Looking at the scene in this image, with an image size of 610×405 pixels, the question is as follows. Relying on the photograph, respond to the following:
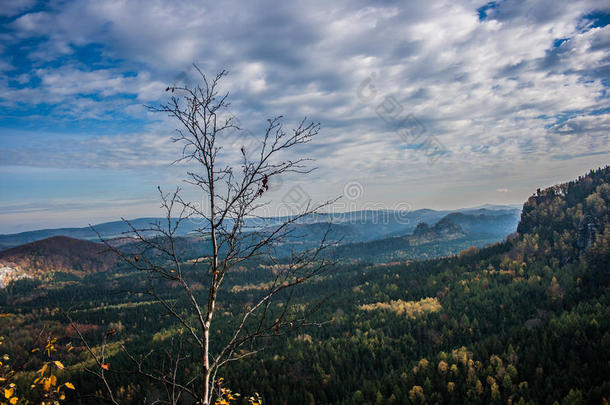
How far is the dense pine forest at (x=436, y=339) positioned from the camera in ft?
218

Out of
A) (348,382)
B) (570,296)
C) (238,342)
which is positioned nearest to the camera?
(238,342)

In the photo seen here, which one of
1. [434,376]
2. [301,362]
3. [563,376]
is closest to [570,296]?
[563,376]

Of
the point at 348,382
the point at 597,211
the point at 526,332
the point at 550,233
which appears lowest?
the point at 348,382

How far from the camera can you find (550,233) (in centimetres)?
19100

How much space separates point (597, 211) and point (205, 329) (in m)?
242

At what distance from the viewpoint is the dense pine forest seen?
218 feet

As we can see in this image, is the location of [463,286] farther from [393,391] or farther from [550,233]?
[393,391]

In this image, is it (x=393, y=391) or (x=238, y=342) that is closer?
(x=238, y=342)

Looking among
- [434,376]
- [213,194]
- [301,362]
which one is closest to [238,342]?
[213,194]

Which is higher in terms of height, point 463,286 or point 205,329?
point 205,329

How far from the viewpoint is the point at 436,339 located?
109625 mm

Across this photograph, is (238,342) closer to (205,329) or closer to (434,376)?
(205,329)

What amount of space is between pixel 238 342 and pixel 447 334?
120885mm

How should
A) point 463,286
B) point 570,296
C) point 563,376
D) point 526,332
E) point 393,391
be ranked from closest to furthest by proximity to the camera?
point 563,376, point 393,391, point 526,332, point 570,296, point 463,286
